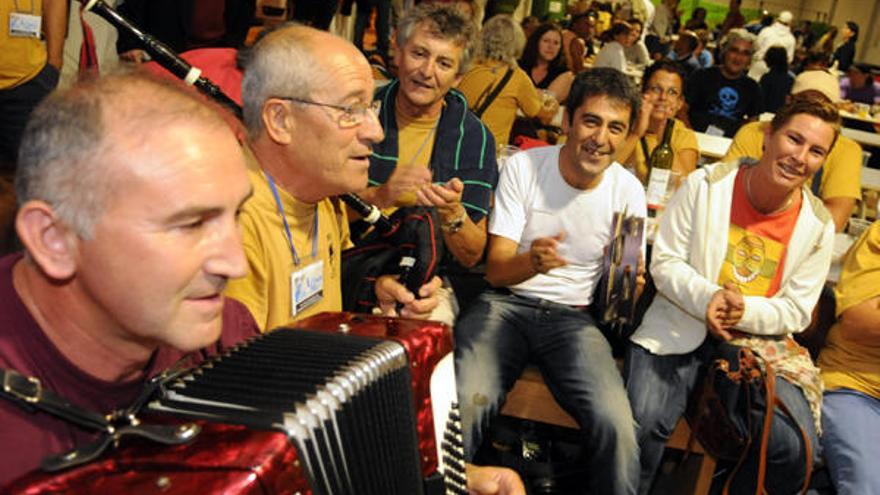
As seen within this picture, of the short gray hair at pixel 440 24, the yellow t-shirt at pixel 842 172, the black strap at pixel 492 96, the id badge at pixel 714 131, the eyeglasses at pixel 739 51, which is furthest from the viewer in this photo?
the eyeglasses at pixel 739 51

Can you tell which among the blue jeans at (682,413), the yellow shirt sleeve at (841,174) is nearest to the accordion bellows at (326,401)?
the blue jeans at (682,413)

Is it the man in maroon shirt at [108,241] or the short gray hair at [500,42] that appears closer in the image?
the man in maroon shirt at [108,241]

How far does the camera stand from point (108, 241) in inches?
39.8

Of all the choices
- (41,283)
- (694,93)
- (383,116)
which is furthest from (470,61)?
(694,93)

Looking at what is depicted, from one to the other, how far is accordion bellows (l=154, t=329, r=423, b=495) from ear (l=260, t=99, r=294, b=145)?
0.66m

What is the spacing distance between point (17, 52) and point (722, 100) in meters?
5.08

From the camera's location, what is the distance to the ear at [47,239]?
1004 millimetres

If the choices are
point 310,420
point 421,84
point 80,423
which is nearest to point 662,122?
point 421,84

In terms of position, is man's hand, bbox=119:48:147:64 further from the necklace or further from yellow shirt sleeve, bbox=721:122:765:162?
yellow shirt sleeve, bbox=721:122:765:162

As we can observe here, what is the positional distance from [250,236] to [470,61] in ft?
5.83

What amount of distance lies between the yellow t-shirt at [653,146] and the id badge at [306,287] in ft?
7.38

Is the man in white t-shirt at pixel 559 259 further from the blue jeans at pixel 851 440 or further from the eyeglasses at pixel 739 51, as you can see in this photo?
the eyeglasses at pixel 739 51

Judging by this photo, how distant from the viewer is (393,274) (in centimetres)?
216

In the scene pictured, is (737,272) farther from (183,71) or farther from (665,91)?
(183,71)
